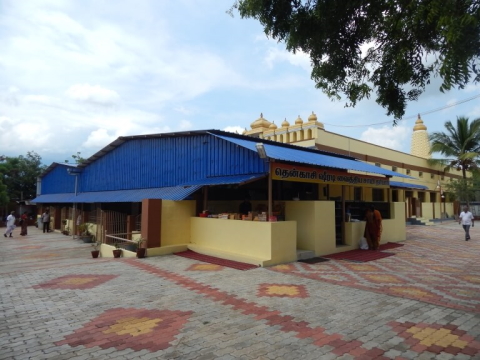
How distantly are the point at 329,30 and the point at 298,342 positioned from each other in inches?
199

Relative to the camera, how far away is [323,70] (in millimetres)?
6113

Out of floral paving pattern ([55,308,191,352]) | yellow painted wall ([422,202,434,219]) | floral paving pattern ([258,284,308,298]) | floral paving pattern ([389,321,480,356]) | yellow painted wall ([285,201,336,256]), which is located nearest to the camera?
floral paving pattern ([389,321,480,356])

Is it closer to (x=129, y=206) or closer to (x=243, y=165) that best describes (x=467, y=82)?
(x=243, y=165)

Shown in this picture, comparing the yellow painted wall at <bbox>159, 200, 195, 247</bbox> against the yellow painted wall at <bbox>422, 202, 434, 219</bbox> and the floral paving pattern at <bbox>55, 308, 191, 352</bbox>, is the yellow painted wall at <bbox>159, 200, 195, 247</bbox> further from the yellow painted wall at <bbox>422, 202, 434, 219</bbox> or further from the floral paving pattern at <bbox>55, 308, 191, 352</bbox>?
the yellow painted wall at <bbox>422, 202, 434, 219</bbox>

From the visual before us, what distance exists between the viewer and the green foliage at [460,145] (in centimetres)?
2766

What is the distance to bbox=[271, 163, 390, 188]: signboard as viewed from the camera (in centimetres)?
877

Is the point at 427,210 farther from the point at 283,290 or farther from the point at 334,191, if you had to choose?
the point at 283,290

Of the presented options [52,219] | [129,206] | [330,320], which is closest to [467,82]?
[330,320]

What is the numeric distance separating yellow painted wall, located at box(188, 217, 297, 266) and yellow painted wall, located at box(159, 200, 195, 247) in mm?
831

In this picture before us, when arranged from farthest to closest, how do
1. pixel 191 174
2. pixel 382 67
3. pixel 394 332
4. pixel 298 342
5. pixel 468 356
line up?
pixel 191 174
pixel 382 67
pixel 394 332
pixel 298 342
pixel 468 356

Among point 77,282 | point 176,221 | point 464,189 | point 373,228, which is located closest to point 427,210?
point 464,189

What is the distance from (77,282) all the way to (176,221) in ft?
14.1

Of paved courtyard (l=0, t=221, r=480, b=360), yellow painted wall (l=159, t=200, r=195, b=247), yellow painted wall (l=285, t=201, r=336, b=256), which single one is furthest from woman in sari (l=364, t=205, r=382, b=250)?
yellow painted wall (l=159, t=200, r=195, b=247)

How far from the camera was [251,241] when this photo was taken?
8.80 m
